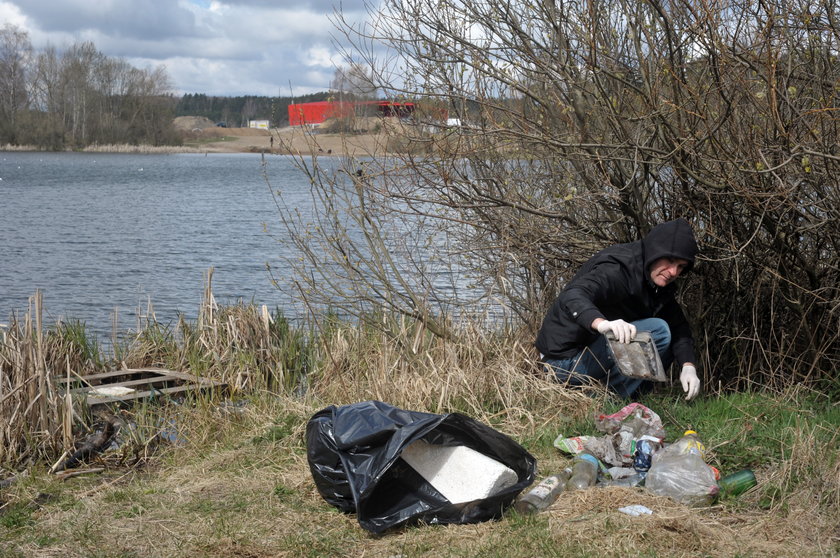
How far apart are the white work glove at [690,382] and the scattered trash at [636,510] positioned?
1.36 m

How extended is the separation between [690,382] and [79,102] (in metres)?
78.9

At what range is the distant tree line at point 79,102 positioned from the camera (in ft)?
247

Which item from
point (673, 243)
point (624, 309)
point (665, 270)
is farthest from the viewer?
point (624, 309)

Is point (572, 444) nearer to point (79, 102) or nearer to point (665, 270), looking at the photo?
point (665, 270)

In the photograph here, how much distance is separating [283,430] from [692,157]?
2896 millimetres

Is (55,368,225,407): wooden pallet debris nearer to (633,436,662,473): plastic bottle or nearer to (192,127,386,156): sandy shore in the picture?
(192,127,386,156): sandy shore

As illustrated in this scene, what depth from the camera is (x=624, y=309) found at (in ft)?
17.6

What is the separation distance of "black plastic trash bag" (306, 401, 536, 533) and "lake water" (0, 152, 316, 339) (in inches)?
108

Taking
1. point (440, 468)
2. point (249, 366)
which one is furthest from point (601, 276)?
point (249, 366)

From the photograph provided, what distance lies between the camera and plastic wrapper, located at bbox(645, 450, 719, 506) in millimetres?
3836

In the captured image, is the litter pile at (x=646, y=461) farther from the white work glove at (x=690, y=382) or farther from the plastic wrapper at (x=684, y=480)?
the white work glove at (x=690, y=382)

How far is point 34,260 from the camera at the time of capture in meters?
17.5

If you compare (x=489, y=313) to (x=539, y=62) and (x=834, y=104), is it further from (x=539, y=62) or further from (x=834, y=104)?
(x=834, y=104)

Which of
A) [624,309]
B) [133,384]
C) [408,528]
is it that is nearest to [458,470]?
[408,528]
